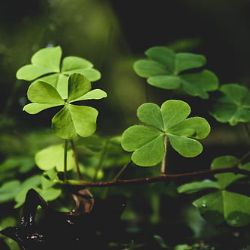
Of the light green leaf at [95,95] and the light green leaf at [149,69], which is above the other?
the light green leaf at [149,69]

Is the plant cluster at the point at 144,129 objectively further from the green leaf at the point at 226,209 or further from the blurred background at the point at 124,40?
the blurred background at the point at 124,40

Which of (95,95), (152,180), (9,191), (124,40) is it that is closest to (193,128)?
(152,180)

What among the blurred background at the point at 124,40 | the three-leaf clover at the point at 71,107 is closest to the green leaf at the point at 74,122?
the three-leaf clover at the point at 71,107

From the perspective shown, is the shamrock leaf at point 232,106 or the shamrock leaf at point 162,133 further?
the shamrock leaf at point 232,106

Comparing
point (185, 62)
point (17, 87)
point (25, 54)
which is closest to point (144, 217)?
point (185, 62)

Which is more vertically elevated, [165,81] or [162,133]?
[165,81]

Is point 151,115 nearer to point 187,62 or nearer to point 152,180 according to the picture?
point 152,180
